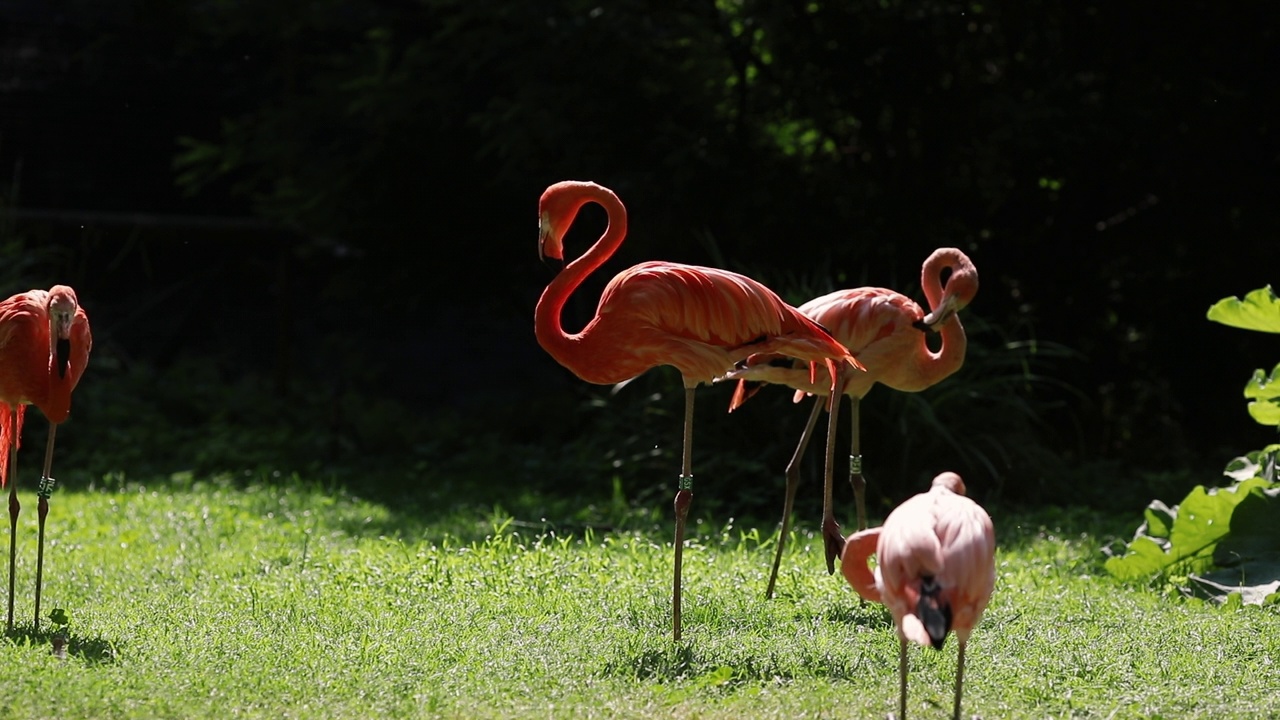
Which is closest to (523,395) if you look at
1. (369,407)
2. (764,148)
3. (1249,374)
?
(369,407)

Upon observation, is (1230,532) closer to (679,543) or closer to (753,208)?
(679,543)

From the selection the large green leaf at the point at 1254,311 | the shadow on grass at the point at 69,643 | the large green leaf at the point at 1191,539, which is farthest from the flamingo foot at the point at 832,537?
the shadow on grass at the point at 69,643

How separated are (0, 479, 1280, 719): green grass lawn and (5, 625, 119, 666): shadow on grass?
0.01m

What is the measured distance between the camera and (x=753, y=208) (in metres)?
8.18

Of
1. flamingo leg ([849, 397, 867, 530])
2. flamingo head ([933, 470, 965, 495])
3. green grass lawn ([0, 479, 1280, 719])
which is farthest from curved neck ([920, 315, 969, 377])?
flamingo head ([933, 470, 965, 495])

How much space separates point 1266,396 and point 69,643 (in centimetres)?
423

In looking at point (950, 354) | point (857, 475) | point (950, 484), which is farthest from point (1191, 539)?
point (950, 484)

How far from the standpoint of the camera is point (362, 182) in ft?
28.7

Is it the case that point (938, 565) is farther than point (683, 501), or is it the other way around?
point (683, 501)

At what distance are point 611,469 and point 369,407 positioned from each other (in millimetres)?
2959

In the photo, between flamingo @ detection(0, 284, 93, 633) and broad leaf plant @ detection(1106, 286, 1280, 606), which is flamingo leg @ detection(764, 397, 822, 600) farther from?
flamingo @ detection(0, 284, 93, 633)

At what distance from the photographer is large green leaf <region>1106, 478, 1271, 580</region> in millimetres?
5094

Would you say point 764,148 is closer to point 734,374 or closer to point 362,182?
point 362,182

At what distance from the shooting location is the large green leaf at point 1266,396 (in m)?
5.06
